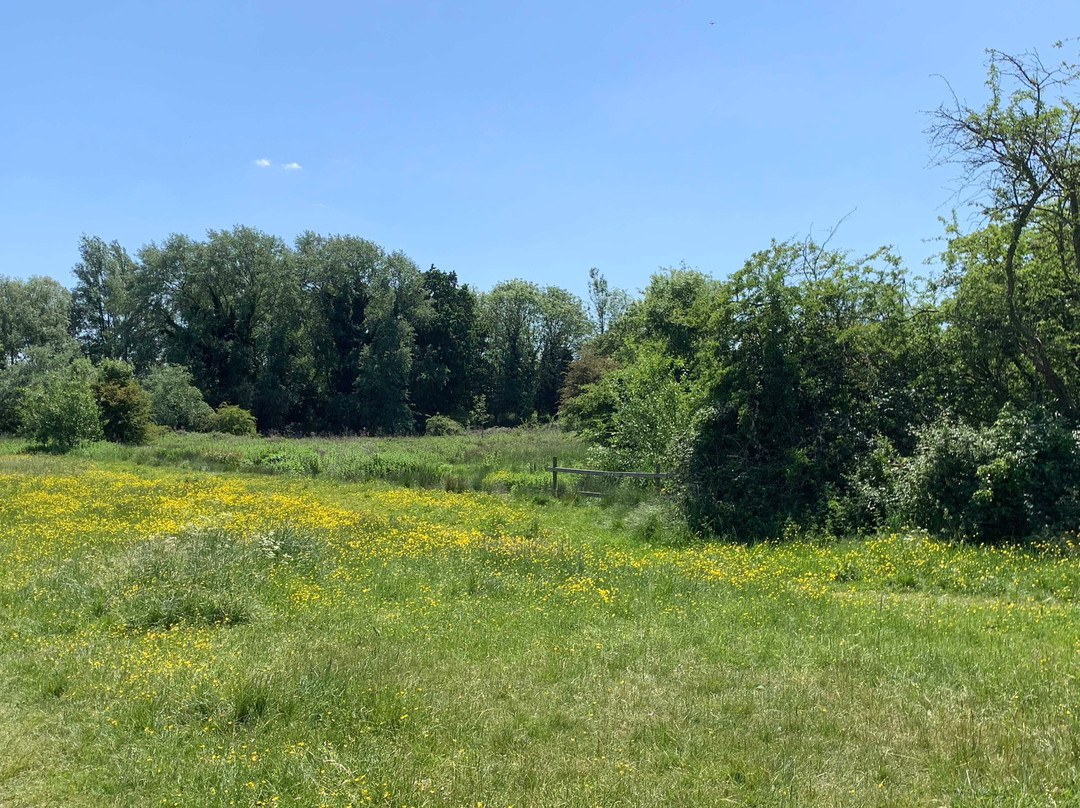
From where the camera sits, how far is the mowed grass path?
4.36 m

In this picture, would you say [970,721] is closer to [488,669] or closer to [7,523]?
[488,669]

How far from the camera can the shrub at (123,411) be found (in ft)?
124

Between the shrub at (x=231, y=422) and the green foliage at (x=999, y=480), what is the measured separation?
43.6 m

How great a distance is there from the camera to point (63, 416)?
3403 centimetres

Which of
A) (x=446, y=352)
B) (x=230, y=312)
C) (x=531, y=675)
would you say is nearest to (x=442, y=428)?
(x=446, y=352)

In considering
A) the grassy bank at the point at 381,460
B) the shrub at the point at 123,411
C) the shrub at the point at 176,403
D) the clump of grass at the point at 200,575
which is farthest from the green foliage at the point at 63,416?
the clump of grass at the point at 200,575

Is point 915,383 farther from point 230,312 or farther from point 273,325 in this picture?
point 230,312

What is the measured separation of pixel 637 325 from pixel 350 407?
30.1 metres

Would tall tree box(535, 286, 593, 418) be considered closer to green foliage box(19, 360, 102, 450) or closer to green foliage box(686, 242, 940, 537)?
green foliage box(19, 360, 102, 450)

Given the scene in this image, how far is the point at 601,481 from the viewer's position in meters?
20.1

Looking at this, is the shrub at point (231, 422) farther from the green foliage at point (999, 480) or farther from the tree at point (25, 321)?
the green foliage at point (999, 480)

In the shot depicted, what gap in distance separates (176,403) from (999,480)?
47531mm

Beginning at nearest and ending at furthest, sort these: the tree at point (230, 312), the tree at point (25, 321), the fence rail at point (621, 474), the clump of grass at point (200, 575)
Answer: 1. the clump of grass at point (200, 575)
2. the fence rail at point (621, 474)
3. the tree at point (230, 312)
4. the tree at point (25, 321)

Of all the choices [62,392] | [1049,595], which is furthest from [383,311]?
[1049,595]
